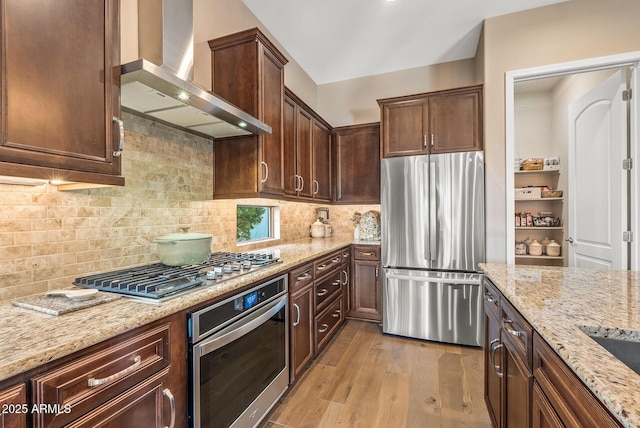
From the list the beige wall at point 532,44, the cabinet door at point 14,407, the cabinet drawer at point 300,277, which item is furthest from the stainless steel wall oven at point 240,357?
the beige wall at point 532,44

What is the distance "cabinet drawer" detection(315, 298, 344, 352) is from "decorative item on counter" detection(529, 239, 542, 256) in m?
2.83

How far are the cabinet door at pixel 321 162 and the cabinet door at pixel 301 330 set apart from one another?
1.28 meters

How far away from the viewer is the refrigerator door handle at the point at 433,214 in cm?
280

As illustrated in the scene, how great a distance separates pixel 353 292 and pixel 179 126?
95.5 inches

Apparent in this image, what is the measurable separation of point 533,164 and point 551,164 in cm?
22

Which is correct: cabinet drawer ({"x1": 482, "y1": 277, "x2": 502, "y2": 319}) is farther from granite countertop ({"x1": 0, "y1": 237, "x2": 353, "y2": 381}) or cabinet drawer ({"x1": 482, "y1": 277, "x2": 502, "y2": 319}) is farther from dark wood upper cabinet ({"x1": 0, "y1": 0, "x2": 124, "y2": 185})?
dark wood upper cabinet ({"x1": 0, "y1": 0, "x2": 124, "y2": 185})

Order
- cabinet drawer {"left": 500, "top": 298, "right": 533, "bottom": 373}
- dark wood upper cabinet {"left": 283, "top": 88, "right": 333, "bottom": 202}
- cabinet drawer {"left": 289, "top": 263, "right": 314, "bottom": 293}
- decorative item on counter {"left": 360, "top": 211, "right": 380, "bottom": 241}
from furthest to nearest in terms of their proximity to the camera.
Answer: decorative item on counter {"left": 360, "top": 211, "right": 380, "bottom": 241}
dark wood upper cabinet {"left": 283, "top": 88, "right": 333, "bottom": 202}
cabinet drawer {"left": 289, "top": 263, "right": 314, "bottom": 293}
cabinet drawer {"left": 500, "top": 298, "right": 533, "bottom": 373}

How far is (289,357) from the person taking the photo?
1968mm

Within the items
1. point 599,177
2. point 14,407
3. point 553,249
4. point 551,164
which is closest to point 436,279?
point 599,177

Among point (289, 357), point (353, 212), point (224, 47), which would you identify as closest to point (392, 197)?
point (353, 212)

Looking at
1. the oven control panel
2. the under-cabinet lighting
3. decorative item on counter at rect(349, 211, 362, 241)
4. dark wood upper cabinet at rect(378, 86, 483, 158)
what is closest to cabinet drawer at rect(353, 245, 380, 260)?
decorative item on counter at rect(349, 211, 362, 241)

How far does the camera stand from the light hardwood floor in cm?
178

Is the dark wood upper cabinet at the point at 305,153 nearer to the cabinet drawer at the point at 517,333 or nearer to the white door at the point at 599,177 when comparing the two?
the cabinet drawer at the point at 517,333

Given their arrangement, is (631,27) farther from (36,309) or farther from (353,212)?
(36,309)
